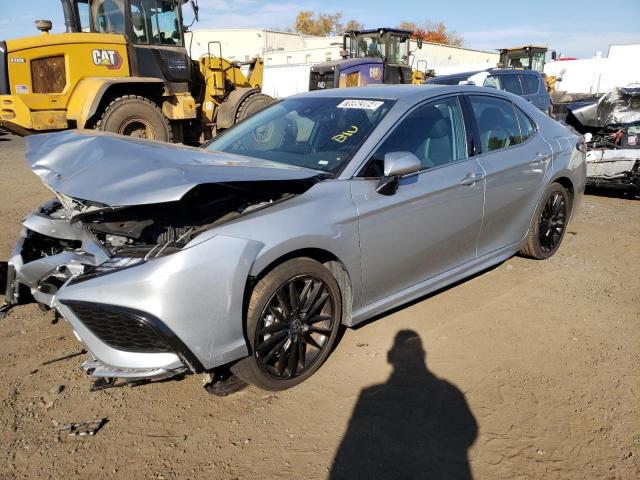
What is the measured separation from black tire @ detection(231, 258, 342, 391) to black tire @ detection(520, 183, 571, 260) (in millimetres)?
2472

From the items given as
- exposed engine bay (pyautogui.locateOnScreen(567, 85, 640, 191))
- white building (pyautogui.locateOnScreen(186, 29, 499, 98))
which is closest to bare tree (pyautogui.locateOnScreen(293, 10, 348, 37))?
white building (pyautogui.locateOnScreen(186, 29, 499, 98))

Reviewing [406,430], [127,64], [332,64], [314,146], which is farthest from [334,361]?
[332,64]

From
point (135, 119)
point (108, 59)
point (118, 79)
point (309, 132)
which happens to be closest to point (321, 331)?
point (309, 132)

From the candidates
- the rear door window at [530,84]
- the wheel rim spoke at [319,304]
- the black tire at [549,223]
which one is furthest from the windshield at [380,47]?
the wheel rim spoke at [319,304]

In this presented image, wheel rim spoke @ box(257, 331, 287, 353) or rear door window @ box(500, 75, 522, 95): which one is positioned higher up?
rear door window @ box(500, 75, 522, 95)

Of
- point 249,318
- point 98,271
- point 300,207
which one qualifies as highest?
point 300,207

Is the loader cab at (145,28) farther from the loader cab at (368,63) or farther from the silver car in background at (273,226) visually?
the silver car in background at (273,226)

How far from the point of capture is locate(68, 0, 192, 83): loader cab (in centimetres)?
942

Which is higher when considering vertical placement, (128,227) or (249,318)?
(128,227)

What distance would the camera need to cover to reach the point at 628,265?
16.2 feet

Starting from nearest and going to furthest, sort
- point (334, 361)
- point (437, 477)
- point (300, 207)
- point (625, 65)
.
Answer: point (437, 477) < point (300, 207) < point (334, 361) < point (625, 65)

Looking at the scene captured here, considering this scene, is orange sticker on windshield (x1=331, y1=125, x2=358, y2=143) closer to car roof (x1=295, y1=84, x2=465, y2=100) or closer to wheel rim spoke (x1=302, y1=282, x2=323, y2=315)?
car roof (x1=295, y1=84, x2=465, y2=100)

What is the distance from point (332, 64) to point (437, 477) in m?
14.1

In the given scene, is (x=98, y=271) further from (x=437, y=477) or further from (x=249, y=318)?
(x=437, y=477)
